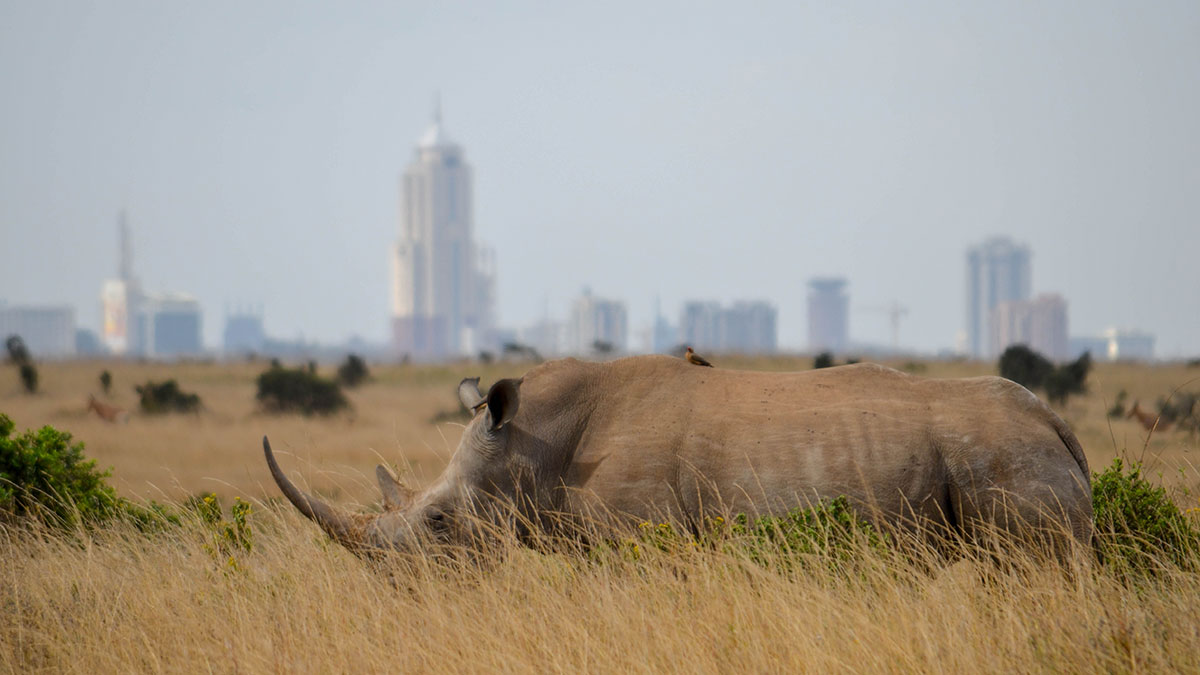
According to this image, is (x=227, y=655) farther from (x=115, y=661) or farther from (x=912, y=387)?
(x=912, y=387)

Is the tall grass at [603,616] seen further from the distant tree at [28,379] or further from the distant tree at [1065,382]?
the distant tree at [28,379]

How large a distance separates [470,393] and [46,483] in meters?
3.49

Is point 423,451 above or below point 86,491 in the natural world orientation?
below

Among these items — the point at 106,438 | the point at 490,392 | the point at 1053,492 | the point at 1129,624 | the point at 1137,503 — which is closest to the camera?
the point at 1129,624

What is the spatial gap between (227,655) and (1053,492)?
3929 mm

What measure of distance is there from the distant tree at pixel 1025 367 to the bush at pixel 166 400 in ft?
67.4

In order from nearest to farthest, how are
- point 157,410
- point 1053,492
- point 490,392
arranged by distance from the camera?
point 1053,492 → point 490,392 → point 157,410

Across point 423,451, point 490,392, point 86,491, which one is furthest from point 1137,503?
point 423,451

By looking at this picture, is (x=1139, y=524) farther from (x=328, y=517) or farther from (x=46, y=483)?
(x=46, y=483)

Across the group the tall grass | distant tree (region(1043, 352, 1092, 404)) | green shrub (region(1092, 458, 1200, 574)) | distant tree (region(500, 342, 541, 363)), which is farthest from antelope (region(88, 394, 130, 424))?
green shrub (region(1092, 458, 1200, 574))

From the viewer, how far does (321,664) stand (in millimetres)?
5379

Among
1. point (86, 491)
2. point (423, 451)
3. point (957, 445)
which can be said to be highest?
point (957, 445)

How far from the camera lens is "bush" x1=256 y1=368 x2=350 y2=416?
103 ft

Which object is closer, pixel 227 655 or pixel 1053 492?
pixel 227 655
